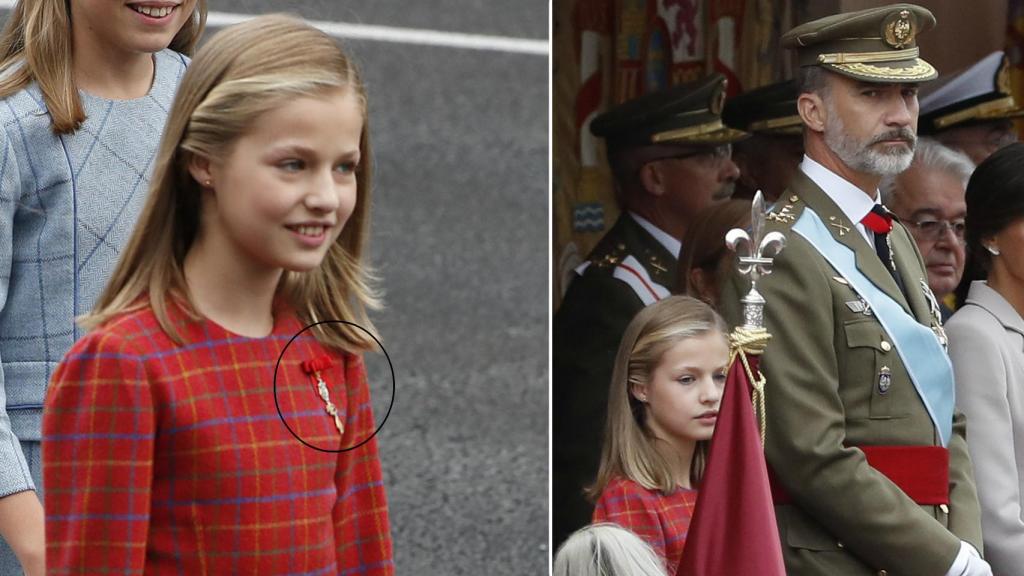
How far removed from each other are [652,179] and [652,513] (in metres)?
1.19

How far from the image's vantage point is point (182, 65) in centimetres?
261

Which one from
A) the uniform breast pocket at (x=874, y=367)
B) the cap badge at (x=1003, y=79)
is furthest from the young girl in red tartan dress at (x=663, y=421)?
the cap badge at (x=1003, y=79)

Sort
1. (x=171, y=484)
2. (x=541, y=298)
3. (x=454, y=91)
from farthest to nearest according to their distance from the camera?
(x=454, y=91) < (x=541, y=298) < (x=171, y=484)

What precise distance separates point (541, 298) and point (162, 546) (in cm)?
614

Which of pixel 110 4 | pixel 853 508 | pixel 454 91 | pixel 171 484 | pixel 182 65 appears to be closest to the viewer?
pixel 171 484

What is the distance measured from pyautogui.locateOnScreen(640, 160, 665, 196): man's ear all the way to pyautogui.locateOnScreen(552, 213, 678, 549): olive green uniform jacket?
0.10 meters

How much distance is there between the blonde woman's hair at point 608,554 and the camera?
9.82ft

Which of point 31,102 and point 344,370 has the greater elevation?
point 31,102

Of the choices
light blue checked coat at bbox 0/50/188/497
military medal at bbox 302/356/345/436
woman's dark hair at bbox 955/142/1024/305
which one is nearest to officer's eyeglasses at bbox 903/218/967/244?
woman's dark hair at bbox 955/142/1024/305

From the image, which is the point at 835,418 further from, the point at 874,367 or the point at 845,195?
the point at 845,195

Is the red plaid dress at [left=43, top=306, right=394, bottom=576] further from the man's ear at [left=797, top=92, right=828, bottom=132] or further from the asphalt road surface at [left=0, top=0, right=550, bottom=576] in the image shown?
the asphalt road surface at [left=0, top=0, right=550, bottom=576]

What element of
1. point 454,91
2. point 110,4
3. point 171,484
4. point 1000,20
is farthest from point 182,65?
point 454,91

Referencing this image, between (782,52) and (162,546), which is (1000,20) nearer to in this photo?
(782,52)

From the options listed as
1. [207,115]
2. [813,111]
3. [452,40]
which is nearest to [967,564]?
[813,111]
